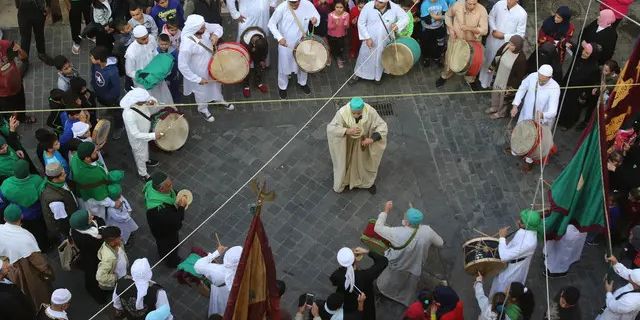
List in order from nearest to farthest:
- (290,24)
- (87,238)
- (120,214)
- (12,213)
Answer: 1. (12,213)
2. (87,238)
3. (120,214)
4. (290,24)

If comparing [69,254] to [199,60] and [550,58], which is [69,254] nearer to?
[199,60]

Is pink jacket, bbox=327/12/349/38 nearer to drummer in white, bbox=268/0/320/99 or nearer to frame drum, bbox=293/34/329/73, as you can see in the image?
drummer in white, bbox=268/0/320/99

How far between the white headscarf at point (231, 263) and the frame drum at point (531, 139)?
Result: 4976mm

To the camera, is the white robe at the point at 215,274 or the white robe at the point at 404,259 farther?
the white robe at the point at 404,259

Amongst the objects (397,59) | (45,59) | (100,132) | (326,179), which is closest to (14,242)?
(100,132)

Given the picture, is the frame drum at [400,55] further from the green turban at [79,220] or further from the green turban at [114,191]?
the green turban at [79,220]

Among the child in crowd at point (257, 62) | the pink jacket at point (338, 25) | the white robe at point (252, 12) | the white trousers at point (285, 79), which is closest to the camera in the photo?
the child in crowd at point (257, 62)

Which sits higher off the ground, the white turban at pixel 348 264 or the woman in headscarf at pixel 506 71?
the white turban at pixel 348 264

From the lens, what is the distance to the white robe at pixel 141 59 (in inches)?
466

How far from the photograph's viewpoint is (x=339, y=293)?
8.94m

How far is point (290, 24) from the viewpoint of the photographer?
12961mm

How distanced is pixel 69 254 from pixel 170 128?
2619 mm

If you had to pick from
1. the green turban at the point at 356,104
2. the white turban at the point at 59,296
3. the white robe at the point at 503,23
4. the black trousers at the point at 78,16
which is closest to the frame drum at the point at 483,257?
the green turban at the point at 356,104

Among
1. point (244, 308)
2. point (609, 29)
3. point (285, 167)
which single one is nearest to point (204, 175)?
point (285, 167)
